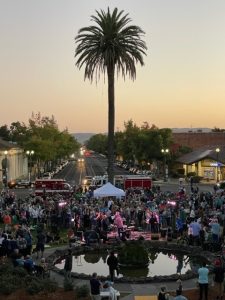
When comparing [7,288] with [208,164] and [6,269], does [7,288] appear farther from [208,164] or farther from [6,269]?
[208,164]

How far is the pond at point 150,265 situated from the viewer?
23.5m

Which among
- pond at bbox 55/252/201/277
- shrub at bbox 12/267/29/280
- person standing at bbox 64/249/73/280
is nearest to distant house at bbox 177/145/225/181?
pond at bbox 55/252/201/277

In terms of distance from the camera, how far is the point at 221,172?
8112 cm

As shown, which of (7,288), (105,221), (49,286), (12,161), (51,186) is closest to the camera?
(7,288)

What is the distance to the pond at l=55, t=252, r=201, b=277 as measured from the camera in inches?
926

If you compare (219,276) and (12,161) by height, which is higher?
(12,161)

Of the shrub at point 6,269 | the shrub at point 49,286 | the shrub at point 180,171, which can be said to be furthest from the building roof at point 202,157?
the shrub at point 49,286

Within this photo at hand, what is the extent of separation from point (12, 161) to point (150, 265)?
67109mm

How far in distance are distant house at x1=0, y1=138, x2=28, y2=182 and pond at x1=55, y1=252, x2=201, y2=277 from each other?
51.5m

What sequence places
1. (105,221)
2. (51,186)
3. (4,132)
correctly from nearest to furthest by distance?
(105,221) < (51,186) < (4,132)

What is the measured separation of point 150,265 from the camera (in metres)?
25.0

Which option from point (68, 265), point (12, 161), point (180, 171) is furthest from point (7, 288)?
point (180, 171)

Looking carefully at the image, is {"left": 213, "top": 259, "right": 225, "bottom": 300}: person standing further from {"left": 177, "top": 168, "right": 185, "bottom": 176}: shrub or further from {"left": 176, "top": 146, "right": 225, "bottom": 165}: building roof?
{"left": 177, "top": 168, "right": 185, "bottom": 176}: shrub

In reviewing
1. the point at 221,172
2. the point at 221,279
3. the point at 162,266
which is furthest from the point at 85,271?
the point at 221,172
